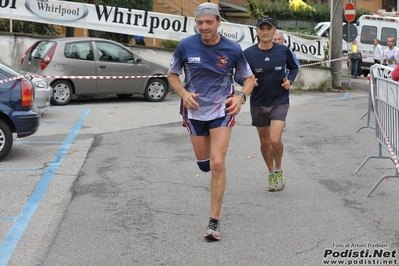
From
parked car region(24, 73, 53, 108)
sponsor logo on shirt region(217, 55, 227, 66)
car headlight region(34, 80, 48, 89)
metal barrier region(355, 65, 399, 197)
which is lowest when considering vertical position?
parked car region(24, 73, 53, 108)

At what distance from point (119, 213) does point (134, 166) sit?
2728mm

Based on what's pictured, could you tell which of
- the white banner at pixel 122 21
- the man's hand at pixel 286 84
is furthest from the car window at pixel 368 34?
the man's hand at pixel 286 84

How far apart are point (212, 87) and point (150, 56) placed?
631 inches

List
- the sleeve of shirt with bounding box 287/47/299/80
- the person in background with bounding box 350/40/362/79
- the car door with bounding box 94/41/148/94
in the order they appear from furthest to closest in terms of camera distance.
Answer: the person in background with bounding box 350/40/362/79
the car door with bounding box 94/41/148/94
the sleeve of shirt with bounding box 287/47/299/80

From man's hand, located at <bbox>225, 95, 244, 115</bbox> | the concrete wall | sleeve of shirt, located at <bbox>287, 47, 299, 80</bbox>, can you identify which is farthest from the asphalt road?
the concrete wall

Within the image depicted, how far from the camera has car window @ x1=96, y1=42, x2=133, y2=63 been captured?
733 inches

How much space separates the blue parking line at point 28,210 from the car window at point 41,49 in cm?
590

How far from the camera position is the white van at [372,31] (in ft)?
105

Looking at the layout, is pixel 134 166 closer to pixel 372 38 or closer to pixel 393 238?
pixel 393 238

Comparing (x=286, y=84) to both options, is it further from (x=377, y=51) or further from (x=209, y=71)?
(x=377, y=51)

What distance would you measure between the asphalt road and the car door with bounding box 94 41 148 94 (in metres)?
4.35

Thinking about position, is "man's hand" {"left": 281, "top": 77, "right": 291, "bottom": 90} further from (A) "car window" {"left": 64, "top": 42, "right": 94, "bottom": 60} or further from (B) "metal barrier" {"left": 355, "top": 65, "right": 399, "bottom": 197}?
(A) "car window" {"left": 64, "top": 42, "right": 94, "bottom": 60}

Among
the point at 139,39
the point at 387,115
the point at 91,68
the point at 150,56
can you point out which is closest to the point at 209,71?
the point at 387,115

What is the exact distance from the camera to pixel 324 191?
8.88m
